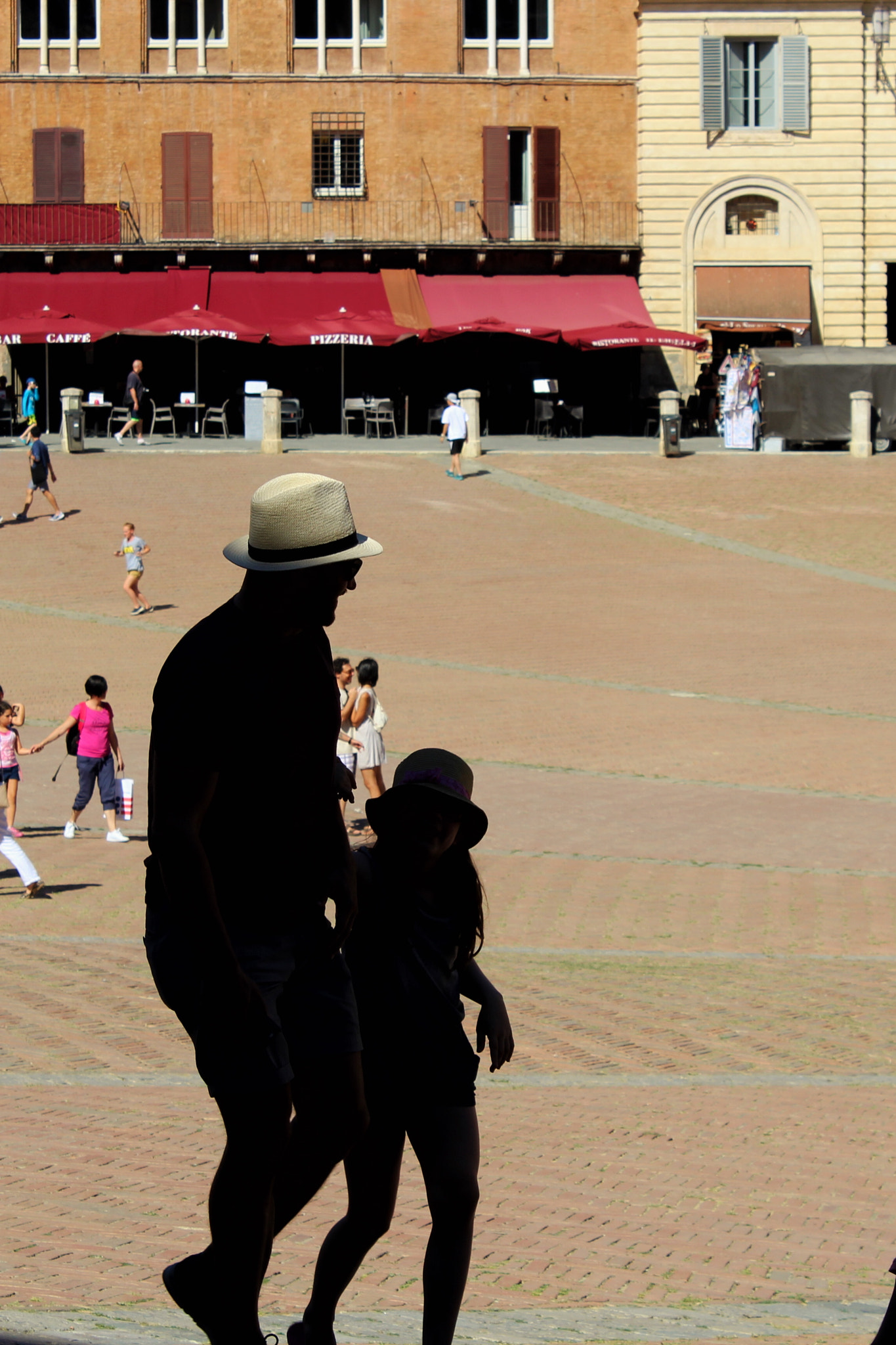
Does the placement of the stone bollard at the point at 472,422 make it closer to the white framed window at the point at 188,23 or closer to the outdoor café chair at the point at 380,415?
the outdoor café chair at the point at 380,415

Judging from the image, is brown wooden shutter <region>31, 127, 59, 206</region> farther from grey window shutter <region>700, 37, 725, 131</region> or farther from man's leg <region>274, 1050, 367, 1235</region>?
man's leg <region>274, 1050, 367, 1235</region>

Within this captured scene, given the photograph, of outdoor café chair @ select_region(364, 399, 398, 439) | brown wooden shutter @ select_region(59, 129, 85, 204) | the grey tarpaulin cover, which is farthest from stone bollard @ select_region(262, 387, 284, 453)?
brown wooden shutter @ select_region(59, 129, 85, 204)

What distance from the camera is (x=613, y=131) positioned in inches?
1709

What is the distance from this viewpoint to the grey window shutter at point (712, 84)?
42531 mm

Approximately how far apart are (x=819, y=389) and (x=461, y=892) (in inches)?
1330

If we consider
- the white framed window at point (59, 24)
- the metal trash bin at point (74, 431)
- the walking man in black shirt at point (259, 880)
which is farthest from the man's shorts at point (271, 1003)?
the white framed window at point (59, 24)

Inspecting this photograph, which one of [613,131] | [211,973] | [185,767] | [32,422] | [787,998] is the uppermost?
[613,131]

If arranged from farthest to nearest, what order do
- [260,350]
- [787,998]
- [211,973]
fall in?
[260,350] → [787,998] → [211,973]

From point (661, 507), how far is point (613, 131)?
16.8 metres

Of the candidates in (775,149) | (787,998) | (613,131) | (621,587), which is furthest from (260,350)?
(787,998)

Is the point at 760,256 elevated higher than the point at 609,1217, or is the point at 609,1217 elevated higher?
the point at 760,256

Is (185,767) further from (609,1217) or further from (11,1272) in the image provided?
(609,1217)

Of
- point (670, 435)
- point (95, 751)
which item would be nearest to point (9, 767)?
point (95, 751)

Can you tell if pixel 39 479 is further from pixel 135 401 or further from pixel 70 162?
pixel 70 162
